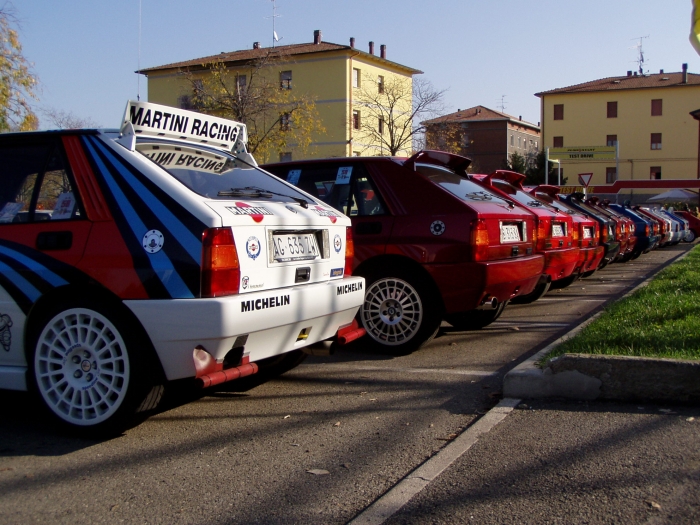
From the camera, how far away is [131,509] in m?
3.38

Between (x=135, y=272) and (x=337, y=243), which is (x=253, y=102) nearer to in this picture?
(x=337, y=243)

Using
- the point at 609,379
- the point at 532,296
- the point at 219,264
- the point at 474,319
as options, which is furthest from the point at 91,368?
the point at 532,296

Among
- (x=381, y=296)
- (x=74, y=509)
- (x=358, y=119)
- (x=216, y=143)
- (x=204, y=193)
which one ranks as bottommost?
(x=74, y=509)

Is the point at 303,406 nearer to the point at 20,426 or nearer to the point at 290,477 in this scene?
the point at 290,477

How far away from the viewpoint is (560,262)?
9078 millimetres

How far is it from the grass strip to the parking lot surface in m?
0.68

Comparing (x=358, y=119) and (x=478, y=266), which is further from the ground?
(x=358, y=119)

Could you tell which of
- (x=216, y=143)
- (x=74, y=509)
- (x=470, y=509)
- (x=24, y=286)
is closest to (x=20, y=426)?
(x=24, y=286)

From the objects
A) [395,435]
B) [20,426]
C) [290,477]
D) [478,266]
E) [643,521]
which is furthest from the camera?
[478,266]

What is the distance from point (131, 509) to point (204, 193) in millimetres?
1850

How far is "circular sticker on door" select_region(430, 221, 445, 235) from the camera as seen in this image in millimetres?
6504

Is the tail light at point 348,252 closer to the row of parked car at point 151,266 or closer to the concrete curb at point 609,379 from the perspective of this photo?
the row of parked car at point 151,266

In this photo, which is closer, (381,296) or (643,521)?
(643,521)

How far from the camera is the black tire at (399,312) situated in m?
6.57
